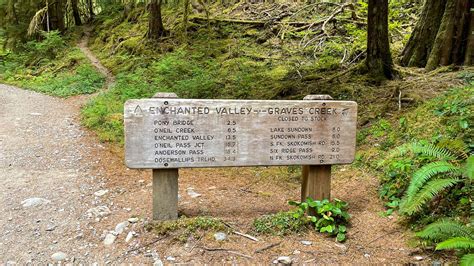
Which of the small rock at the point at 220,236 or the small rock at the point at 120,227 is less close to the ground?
the small rock at the point at 220,236

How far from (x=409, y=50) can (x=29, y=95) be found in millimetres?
12553

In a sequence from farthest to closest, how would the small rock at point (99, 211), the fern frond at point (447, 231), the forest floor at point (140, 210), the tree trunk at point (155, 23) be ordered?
the tree trunk at point (155, 23)
the small rock at point (99, 211)
the forest floor at point (140, 210)
the fern frond at point (447, 231)

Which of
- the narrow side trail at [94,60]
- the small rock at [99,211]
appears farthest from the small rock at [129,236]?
the narrow side trail at [94,60]

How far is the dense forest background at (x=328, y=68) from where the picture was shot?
395 centimetres

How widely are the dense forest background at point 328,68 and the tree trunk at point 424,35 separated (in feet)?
0.08

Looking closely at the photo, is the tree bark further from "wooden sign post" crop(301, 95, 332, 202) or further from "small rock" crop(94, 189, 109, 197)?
"small rock" crop(94, 189, 109, 197)

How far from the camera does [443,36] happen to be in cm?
745

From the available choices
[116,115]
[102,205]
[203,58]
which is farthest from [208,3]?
[102,205]

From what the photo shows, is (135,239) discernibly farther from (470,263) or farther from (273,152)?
(470,263)

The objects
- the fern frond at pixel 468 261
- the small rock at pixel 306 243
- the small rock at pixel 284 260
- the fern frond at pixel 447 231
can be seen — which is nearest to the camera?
the fern frond at pixel 468 261

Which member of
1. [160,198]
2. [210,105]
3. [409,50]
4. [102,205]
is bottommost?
[102,205]

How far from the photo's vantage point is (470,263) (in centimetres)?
260

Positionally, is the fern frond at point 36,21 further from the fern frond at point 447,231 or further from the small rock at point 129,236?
the fern frond at point 447,231

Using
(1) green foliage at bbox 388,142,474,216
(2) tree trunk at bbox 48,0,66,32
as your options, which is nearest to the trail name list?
(1) green foliage at bbox 388,142,474,216
